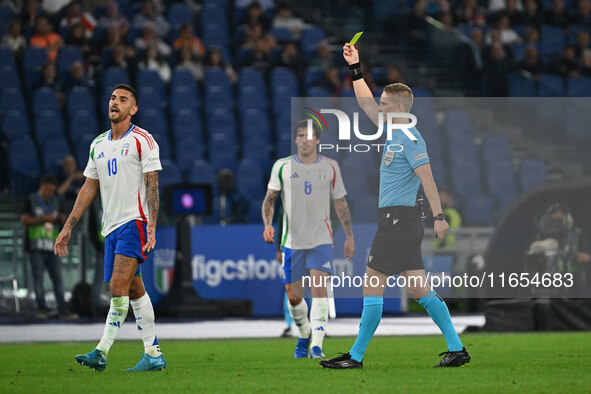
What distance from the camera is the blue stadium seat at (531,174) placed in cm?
1412

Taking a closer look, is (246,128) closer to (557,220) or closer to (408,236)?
(557,220)

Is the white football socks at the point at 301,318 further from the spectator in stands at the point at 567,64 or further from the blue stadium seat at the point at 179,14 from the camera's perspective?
the spectator in stands at the point at 567,64

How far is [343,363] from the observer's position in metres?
8.86


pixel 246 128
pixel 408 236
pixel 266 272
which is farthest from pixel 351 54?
pixel 246 128

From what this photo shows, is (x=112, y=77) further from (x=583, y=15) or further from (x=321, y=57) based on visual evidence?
(x=583, y=15)

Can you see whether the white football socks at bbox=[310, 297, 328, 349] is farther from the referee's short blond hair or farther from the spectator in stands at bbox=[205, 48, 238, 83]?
the spectator in stands at bbox=[205, 48, 238, 83]

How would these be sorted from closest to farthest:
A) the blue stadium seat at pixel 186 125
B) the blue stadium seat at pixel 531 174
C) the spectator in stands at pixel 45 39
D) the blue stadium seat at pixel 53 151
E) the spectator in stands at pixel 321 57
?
the blue stadium seat at pixel 531 174 < the blue stadium seat at pixel 53 151 < the blue stadium seat at pixel 186 125 < the spectator in stands at pixel 45 39 < the spectator in stands at pixel 321 57

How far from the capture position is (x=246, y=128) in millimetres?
21641

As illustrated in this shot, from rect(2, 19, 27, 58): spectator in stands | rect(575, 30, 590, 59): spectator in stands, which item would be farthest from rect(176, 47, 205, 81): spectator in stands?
rect(575, 30, 590, 59): spectator in stands

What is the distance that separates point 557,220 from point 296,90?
1013 cm

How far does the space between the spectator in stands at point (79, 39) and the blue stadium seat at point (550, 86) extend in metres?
8.99

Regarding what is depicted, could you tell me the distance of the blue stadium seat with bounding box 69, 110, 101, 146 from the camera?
20484mm

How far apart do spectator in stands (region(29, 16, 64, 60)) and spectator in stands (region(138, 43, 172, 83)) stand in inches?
69.0

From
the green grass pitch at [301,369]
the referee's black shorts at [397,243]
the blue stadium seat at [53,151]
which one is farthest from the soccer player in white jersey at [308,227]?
the blue stadium seat at [53,151]
